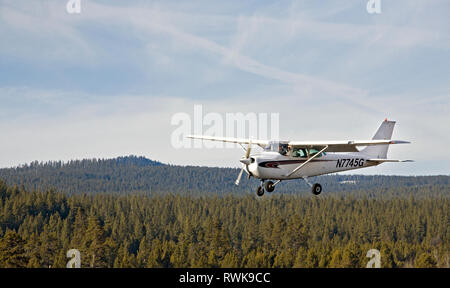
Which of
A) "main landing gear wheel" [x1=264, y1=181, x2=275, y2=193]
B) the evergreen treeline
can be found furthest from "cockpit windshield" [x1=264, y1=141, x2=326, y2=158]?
the evergreen treeline

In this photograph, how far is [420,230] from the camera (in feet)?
627

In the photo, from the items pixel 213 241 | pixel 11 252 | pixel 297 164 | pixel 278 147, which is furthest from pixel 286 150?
pixel 213 241

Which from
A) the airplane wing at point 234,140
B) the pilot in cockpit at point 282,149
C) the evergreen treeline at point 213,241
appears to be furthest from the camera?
the evergreen treeline at point 213,241

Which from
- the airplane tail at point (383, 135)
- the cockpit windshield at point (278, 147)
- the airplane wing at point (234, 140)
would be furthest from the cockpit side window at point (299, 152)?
the airplane tail at point (383, 135)

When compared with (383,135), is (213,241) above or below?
below

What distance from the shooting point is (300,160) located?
3656 centimetres

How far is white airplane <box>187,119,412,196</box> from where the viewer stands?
114 feet

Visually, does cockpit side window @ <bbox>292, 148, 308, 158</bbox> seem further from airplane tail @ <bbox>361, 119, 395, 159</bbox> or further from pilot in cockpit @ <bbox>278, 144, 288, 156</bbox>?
airplane tail @ <bbox>361, 119, 395, 159</bbox>

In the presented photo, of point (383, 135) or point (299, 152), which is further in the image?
point (383, 135)

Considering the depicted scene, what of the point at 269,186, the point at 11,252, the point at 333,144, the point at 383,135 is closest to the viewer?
the point at 269,186

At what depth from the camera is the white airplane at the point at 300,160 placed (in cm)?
3484

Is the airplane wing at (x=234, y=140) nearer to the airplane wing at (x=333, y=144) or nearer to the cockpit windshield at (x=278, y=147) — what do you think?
the cockpit windshield at (x=278, y=147)

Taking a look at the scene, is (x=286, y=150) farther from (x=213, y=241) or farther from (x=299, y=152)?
(x=213, y=241)
